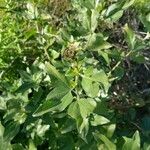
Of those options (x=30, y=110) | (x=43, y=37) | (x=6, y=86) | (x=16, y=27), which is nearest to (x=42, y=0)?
(x=16, y=27)

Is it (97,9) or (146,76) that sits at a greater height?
(97,9)

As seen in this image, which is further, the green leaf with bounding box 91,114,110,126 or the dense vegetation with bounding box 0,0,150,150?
the green leaf with bounding box 91,114,110,126

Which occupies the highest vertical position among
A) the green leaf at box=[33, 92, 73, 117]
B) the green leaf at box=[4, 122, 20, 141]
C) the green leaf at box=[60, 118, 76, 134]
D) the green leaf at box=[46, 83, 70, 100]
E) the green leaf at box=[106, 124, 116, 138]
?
the green leaf at box=[46, 83, 70, 100]

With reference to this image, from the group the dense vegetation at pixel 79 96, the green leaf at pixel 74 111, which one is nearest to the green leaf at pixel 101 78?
the dense vegetation at pixel 79 96

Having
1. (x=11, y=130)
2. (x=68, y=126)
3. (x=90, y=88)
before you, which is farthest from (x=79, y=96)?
(x=11, y=130)

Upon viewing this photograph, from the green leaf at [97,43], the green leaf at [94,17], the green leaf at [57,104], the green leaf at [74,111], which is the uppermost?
the green leaf at [94,17]

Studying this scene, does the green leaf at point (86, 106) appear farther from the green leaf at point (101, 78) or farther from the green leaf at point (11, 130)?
the green leaf at point (11, 130)

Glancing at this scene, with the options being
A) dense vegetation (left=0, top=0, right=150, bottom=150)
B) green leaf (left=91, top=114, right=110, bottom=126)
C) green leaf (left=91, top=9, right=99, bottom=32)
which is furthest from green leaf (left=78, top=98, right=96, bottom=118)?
green leaf (left=91, top=9, right=99, bottom=32)

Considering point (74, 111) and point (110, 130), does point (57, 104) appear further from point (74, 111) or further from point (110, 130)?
point (110, 130)

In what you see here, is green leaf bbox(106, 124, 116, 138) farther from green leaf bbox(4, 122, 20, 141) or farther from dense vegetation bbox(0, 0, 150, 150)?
green leaf bbox(4, 122, 20, 141)

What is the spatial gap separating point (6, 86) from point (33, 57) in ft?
1.83

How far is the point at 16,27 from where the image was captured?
2477 millimetres

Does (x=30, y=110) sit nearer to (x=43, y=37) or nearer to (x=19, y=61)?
(x=43, y=37)

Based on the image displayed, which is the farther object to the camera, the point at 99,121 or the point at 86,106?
the point at 99,121
